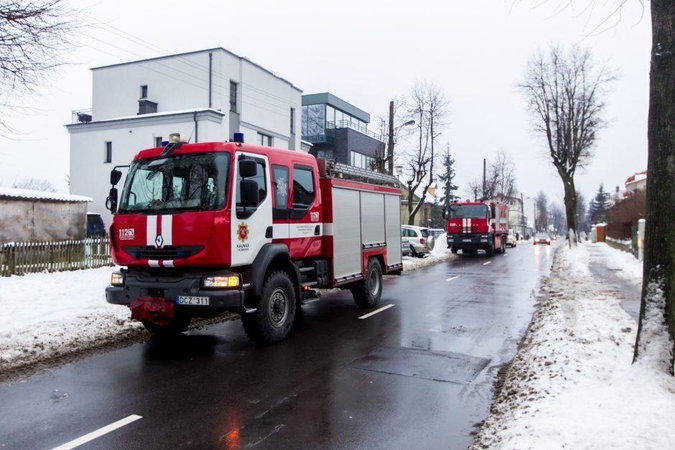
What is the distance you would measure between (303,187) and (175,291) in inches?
108

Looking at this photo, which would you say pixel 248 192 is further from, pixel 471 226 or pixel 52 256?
pixel 471 226

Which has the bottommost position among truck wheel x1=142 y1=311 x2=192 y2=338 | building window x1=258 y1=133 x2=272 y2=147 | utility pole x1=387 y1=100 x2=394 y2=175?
truck wheel x1=142 y1=311 x2=192 y2=338

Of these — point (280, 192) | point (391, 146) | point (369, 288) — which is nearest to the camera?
point (280, 192)

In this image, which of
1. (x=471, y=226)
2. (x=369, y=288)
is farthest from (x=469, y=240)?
(x=369, y=288)

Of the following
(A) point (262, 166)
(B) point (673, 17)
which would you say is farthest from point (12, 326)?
(B) point (673, 17)

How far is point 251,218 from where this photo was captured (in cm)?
698

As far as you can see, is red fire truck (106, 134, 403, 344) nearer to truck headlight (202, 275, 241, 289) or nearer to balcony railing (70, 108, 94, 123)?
truck headlight (202, 275, 241, 289)

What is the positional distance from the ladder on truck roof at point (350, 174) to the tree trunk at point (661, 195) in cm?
528

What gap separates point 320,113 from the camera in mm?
44000

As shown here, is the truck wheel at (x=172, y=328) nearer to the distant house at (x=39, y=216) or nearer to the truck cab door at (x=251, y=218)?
the truck cab door at (x=251, y=218)

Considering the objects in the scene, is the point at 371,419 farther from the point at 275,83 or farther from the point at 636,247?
the point at 275,83

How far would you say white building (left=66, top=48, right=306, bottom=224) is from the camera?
28484 millimetres

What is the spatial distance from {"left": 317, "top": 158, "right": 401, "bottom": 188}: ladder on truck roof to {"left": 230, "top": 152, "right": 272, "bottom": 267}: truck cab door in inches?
68.6

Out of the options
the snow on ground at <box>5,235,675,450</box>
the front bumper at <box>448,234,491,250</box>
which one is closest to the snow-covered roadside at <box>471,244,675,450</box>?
the snow on ground at <box>5,235,675,450</box>
